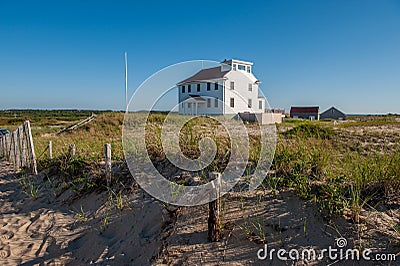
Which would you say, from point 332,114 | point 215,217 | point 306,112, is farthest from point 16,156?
point 332,114

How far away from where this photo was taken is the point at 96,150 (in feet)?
21.9

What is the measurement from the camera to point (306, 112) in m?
46.6

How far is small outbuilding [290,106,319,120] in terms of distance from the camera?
4512cm

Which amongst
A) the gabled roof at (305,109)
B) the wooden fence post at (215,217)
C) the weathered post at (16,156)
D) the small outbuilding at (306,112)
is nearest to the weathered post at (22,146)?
the weathered post at (16,156)

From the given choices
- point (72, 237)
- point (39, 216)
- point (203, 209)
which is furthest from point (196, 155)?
point (39, 216)

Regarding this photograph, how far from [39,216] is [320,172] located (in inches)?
192

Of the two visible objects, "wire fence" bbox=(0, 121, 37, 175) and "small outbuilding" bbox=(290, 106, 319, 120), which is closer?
"wire fence" bbox=(0, 121, 37, 175)

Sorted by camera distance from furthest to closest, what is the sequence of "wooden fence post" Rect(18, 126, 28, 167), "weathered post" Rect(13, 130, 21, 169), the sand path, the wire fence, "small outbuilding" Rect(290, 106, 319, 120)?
"small outbuilding" Rect(290, 106, 319, 120), "weathered post" Rect(13, 130, 21, 169), "wooden fence post" Rect(18, 126, 28, 167), the wire fence, the sand path

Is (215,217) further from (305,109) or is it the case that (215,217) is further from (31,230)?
(305,109)

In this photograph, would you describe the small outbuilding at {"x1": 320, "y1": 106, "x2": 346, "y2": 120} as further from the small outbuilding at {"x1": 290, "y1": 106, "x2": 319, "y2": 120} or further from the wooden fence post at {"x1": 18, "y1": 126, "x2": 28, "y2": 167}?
the wooden fence post at {"x1": 18, "y1": 126, "x2": 28, "y2": 167}

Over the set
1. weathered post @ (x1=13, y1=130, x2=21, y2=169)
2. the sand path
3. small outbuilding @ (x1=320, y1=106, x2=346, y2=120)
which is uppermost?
small outbuilding @ (x1=320, y1=106, x2=346, y2=120)

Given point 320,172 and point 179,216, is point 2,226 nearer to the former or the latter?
point 179,216

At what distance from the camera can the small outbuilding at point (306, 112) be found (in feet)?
148

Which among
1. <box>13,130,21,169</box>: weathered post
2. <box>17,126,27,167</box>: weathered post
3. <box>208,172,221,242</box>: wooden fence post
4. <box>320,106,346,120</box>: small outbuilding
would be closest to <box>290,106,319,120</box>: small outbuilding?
<box>320,106,346,120</box>: small outbuilding
